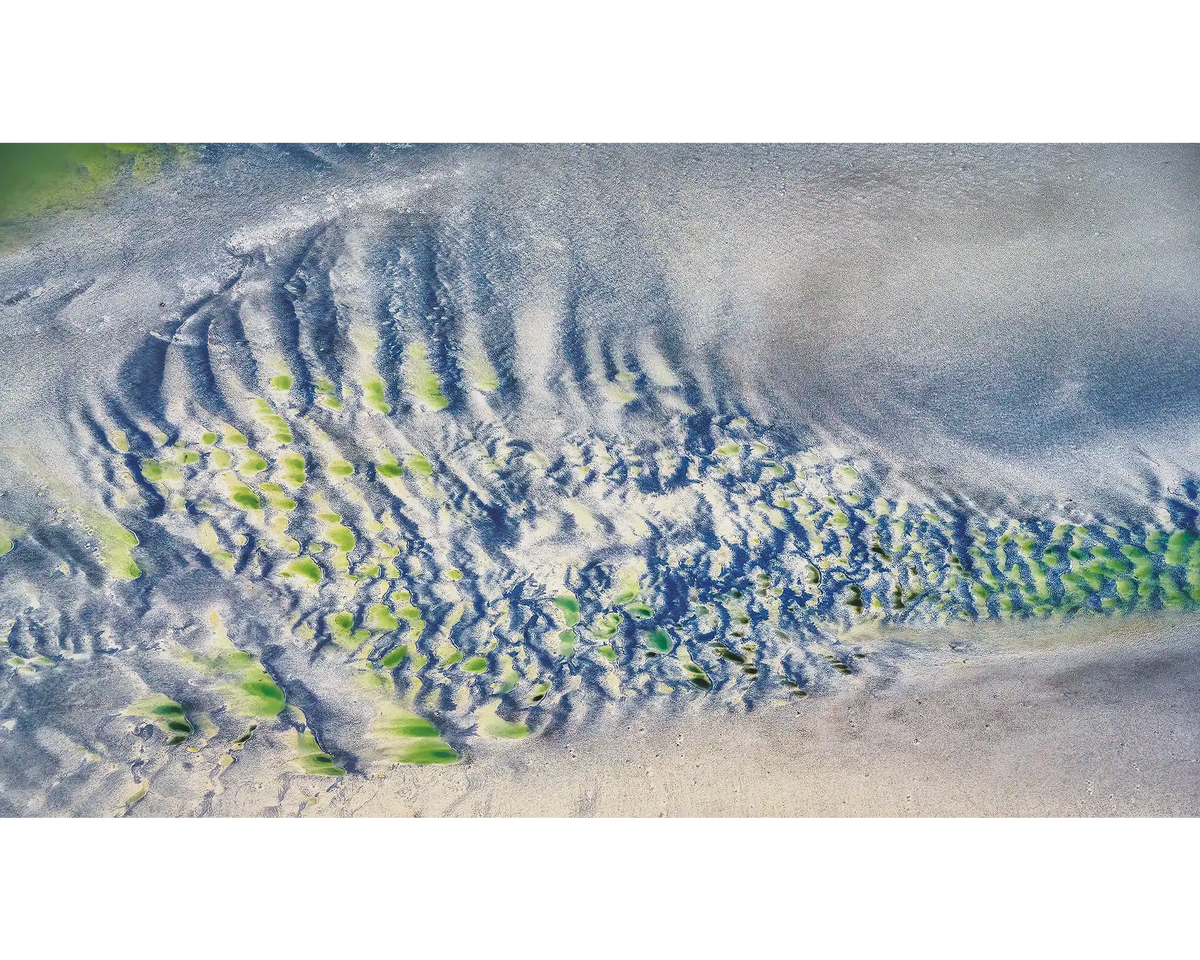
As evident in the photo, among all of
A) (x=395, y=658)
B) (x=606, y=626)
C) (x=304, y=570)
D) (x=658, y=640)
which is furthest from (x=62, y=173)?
(x=658, y=640)

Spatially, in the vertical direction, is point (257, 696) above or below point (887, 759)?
above

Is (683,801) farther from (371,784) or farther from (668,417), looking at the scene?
(668,417)

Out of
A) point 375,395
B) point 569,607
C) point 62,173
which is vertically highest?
point 62,173

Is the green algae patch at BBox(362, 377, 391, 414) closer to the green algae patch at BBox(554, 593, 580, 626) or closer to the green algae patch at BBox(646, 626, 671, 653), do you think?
the green algae patch at BBox(554, 593, 580, 626)

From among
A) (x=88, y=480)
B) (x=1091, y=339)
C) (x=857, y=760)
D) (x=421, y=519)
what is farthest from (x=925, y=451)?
(x=88, y=480)

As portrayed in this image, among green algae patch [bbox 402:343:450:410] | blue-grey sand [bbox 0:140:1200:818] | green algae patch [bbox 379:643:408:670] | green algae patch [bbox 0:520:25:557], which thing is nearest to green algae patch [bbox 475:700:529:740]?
blue-grey sand [bbox 0:140:1200:818]

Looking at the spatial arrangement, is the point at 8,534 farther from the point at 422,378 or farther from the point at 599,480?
the point at 599,480
